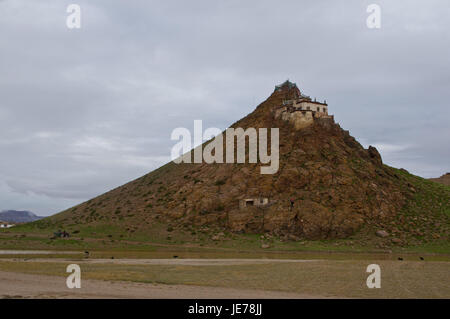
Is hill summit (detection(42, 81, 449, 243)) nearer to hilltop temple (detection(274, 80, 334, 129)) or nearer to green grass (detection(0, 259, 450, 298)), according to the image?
hilltop temple (detection(274, 80, 334, 129))

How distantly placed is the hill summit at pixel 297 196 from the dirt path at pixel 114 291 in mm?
46751

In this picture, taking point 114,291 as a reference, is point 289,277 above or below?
below

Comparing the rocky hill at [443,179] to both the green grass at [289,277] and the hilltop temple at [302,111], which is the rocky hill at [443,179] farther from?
the green grass at [289,277]

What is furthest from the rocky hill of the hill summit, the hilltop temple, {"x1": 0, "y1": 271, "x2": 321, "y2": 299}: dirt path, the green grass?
{"x1": 0, "y1": 271, "x2": 321, "y2": 299}: dirt path

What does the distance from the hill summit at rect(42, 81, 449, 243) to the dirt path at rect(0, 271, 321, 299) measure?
1841 inches

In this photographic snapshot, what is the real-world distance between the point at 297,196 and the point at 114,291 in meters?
55.2

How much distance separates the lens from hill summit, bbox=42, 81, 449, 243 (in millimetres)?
71188

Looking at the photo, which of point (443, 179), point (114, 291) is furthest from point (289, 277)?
point (443, 179)

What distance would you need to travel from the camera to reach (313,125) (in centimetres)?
8644

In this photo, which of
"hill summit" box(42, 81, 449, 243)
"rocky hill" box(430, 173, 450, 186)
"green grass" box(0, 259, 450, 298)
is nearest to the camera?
"green grass" box(0, 259, 450, 298)

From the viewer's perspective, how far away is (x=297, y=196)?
74625 millimetres

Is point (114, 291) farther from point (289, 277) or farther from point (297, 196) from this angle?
point (297, 196)

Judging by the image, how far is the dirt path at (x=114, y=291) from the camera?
21531 millimetres
